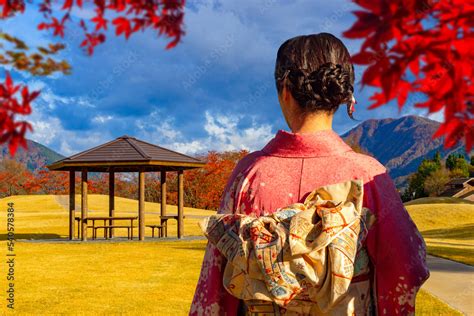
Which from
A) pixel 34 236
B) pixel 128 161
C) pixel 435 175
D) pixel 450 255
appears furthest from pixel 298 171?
pixel 435 175

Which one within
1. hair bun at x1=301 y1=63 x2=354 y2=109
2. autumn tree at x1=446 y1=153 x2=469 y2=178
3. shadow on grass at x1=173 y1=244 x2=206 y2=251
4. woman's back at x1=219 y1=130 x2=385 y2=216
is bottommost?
shadow on grass at x1=173 y1=244 x2=206 y2=251

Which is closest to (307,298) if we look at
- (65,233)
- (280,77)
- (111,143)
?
(280,77)

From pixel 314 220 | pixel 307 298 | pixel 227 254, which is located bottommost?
pixel 307 298

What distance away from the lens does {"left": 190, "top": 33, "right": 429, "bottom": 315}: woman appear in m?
1.90

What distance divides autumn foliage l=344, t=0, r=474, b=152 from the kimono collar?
3.13 feet

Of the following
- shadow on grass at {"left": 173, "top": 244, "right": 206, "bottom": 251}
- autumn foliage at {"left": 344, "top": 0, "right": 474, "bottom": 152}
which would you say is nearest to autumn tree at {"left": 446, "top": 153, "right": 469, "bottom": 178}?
shadow on grass at {"left": 173, "top": 244, "right": 206, "bottom": 251}

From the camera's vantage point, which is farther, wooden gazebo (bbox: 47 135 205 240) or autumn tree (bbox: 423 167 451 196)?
autumn tree (bbox: 423 167 451 196)

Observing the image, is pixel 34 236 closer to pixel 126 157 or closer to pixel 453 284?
pixel 126 157

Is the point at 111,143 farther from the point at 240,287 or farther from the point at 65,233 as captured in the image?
the point at 240,287

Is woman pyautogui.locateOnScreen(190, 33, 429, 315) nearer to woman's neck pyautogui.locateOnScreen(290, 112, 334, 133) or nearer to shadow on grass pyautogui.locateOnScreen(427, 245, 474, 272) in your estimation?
woman's neck pyautogui.locateOnScreen(290, 112, 334, 133)

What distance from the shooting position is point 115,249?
12875 mm

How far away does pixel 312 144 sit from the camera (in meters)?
2.00

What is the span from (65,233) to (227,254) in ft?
56.9

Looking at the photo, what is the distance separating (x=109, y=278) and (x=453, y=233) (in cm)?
1383
